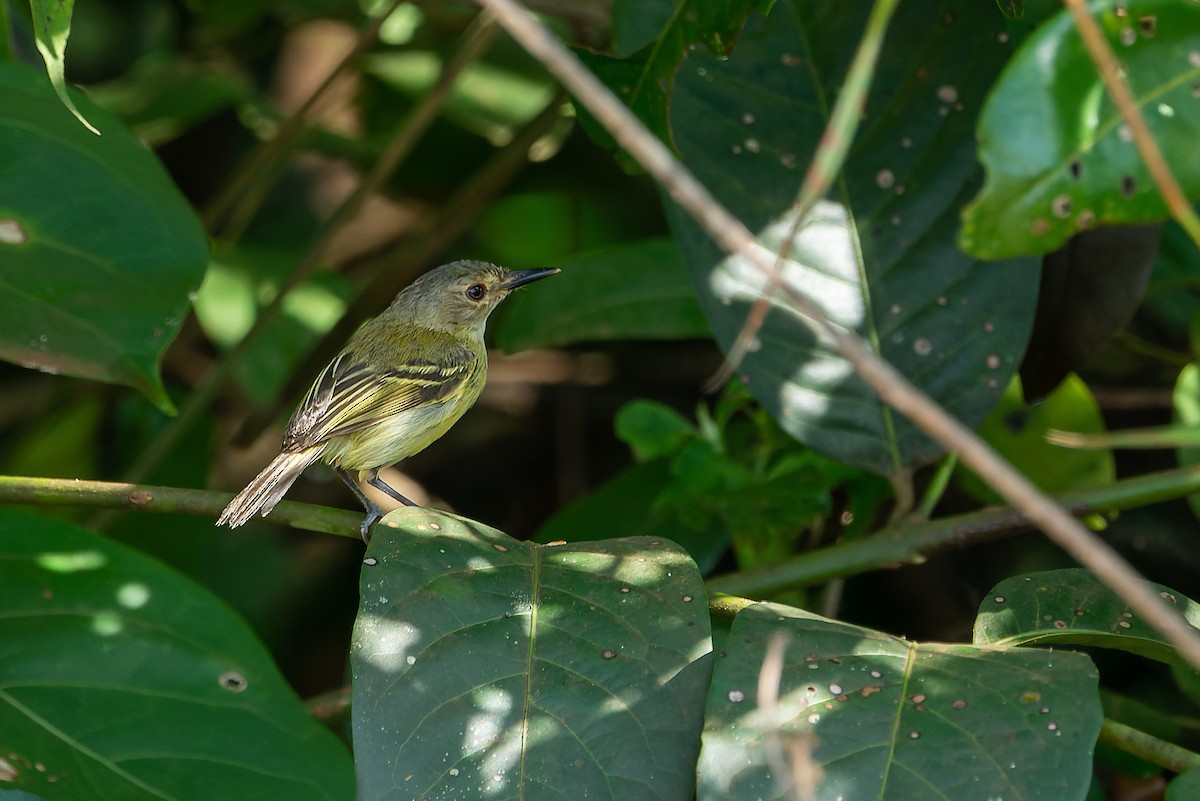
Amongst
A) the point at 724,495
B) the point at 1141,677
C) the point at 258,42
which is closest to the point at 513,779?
the point at 724,495

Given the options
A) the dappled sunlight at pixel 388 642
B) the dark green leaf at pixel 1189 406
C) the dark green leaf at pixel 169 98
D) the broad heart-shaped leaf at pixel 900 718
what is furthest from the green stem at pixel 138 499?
the dark green leaf at pixel 169 98

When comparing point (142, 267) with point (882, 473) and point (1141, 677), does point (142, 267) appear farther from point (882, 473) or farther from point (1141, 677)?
point (1141, 677)

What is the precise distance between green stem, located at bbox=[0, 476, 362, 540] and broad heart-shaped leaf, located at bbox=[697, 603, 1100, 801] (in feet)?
2.24

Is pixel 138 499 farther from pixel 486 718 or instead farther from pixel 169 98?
pixel 169 98

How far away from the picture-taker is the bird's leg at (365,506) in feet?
6.71

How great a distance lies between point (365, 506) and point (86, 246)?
108 centimetres

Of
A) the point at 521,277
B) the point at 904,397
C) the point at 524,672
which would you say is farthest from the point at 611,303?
the point at 904,397

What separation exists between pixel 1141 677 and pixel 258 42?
4033 millimetres

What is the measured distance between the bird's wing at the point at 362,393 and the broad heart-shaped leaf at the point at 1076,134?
6.91ft

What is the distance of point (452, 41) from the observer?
15.8ft

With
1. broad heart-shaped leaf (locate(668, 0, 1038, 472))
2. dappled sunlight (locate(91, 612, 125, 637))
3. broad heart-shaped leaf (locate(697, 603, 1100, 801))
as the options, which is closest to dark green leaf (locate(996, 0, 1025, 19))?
broad heart-shaped leaf (locate(668, 0, 1038, 472))

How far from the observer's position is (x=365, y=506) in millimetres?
3271

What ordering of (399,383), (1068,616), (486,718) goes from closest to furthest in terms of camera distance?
(486,718)
(1068,616)
(399,383)

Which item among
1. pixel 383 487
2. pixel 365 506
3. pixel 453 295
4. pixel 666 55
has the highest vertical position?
pixel 666 55
